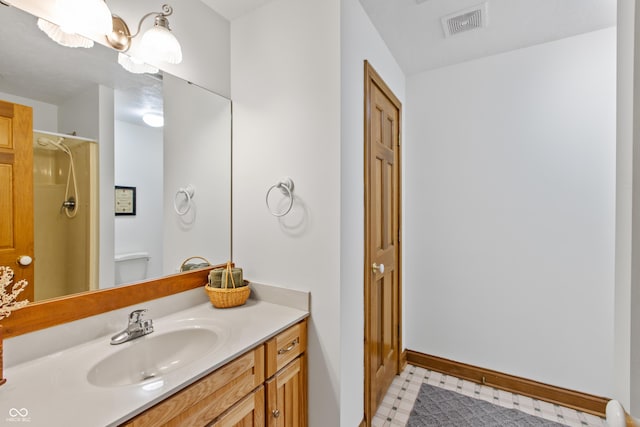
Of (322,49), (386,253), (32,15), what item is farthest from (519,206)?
(32,15)

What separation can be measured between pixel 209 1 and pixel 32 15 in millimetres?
827

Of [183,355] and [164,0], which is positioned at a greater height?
[164,0]

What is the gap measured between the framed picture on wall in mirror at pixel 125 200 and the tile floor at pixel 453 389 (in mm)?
1862

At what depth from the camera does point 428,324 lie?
2.38 m

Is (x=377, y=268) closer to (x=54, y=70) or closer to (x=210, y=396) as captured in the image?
(x=210, y=396)

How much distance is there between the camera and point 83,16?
41.6 inches

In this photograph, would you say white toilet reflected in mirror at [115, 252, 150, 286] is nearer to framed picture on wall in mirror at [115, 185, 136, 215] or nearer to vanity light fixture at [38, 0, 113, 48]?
framed picture on wall in mirror at [115, 185, 136, 215]

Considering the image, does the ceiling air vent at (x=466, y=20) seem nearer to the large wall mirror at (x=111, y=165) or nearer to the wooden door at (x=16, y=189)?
the large wall mirror at (x=111, y=165)

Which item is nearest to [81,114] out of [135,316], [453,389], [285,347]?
[135,316]

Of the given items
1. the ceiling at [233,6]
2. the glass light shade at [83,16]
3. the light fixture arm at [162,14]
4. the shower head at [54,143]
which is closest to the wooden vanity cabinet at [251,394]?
the shower head at [54,143]

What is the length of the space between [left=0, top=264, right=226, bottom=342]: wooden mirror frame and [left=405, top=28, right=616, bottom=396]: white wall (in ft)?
6.02

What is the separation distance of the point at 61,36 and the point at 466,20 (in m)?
2.05

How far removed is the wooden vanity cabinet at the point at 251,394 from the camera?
0.86 metres

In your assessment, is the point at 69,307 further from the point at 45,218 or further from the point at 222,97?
the point at 222,97
